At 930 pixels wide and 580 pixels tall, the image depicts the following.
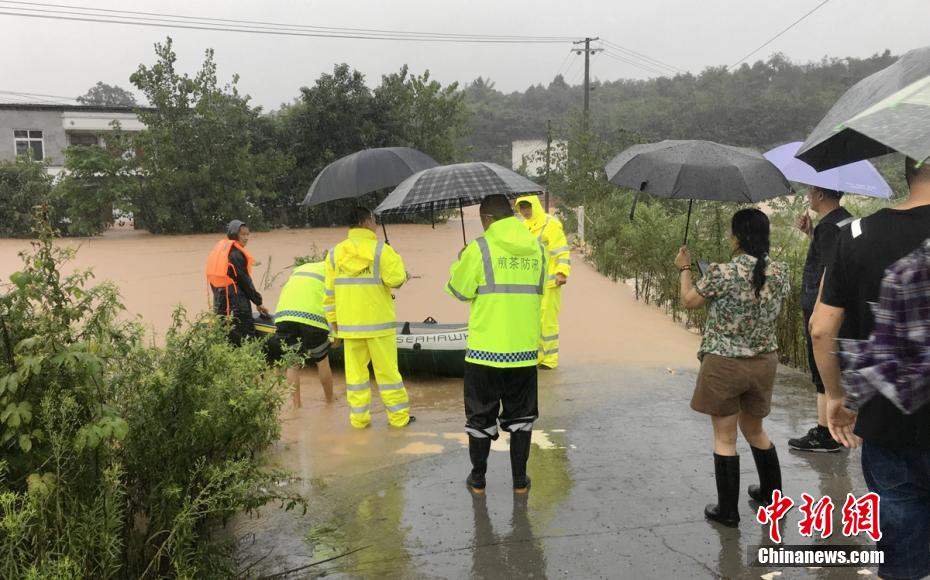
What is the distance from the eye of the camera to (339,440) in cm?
555

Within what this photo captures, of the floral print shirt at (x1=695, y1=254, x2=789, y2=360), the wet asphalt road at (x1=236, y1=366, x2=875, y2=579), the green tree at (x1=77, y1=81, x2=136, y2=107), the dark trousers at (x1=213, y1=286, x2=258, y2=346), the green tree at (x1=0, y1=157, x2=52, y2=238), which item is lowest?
the wet asphalt road at (x1=236, y1=366, x2=875, y2=579)

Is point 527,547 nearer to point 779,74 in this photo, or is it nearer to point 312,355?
point 312,355

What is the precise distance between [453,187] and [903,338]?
2967 millimetres

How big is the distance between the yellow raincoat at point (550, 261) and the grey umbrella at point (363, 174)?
5.08 feet

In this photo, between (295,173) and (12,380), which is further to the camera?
(295,173)

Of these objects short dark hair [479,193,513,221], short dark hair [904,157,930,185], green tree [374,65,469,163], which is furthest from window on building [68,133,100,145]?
short dark hair [904,157,930,185]

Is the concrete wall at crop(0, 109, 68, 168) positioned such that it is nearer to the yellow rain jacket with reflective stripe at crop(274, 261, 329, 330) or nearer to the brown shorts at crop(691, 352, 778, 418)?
the yellow rain jacket with reflective stripe at crop(274, 261, 329, 330)

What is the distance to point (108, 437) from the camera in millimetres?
2803

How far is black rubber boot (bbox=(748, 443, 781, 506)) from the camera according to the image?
3.90 meters

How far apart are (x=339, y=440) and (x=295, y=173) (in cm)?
2708

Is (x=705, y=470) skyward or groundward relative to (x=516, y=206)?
groundward

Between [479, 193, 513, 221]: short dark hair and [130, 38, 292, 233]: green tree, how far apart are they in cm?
2551

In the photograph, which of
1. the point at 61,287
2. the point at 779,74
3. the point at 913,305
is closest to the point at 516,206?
the point at 61,287

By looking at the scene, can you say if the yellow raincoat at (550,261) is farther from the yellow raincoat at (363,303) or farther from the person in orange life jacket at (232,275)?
the person in orange life jacket at (232,275)
